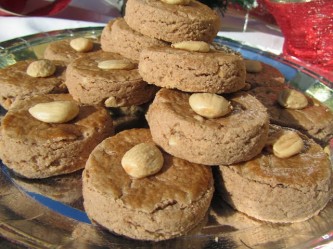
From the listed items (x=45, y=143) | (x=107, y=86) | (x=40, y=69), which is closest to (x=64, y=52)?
(x=40, y=69)

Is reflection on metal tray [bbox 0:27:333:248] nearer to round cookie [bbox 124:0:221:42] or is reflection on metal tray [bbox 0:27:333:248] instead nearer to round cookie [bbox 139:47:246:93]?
round cookie [bbox 139:47:246:93]

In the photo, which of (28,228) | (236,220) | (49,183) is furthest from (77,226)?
(236,220)

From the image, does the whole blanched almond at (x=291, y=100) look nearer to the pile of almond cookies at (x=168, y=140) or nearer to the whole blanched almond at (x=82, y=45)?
the pile of almond cookies at (x=168, y=140)

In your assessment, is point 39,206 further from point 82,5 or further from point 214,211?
point 82,5

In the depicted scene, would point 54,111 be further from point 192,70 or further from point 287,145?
point 287,145

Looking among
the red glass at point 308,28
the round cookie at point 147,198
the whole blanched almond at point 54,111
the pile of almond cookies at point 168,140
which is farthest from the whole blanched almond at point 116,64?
the red glass at point 308,28
